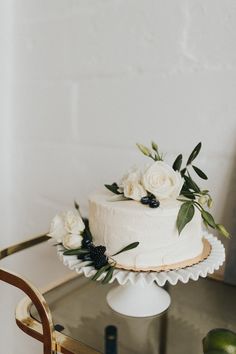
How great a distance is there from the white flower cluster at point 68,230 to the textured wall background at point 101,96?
24 centimetres

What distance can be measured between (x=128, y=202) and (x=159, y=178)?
0.06 m

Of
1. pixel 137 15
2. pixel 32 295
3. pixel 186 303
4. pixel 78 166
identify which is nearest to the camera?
pixel 32 295

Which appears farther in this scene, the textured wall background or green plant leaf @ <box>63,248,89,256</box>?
the textured wall background

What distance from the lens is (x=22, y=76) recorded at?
0.91m

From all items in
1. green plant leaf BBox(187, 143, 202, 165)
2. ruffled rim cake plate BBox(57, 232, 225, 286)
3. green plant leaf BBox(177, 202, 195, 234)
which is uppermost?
green plant leaf BBox(187, 143, 202, 165)

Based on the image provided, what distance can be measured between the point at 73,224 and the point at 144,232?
10 centimetres

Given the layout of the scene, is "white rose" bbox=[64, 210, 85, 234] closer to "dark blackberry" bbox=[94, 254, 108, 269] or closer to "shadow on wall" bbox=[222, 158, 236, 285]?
"dark blackberry" bbox=[94, 254, 108, 269]

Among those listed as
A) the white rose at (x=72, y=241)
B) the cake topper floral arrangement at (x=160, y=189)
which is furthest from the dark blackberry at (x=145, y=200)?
the white rose at (x=72, y=241)

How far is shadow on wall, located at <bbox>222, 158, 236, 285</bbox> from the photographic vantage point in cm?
62

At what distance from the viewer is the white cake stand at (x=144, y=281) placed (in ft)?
1.61

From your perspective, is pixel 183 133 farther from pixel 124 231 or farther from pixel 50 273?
pixel 50 273

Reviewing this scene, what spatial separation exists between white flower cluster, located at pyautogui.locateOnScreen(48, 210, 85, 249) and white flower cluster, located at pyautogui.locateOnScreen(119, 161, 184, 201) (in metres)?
0.08

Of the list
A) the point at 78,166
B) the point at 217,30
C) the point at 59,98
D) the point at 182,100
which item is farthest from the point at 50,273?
the point at 217,30

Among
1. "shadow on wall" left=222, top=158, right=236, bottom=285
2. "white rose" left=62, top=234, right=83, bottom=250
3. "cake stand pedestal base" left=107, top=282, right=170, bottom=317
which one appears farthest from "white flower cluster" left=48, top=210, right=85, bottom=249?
"shadow on wall" left=222, top=158, right=236, bottom=285
